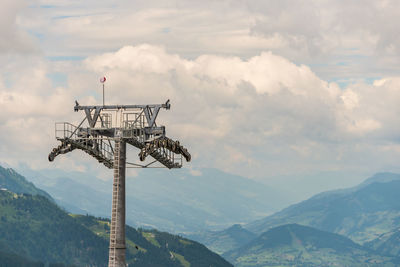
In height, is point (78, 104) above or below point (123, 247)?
above

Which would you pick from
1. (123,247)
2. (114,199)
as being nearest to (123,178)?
(114,199)

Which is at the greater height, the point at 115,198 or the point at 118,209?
the point at 115,198

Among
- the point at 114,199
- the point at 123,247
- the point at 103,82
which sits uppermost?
the point at 103,82

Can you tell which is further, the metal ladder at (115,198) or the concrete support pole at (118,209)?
the concrete support pole at (118,209)

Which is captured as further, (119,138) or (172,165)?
(172,165)

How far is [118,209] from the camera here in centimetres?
6325

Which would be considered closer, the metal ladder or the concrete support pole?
the metal ladder

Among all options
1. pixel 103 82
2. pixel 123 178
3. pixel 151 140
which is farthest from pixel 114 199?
pixel 103 82

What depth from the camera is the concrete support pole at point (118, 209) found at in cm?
6297

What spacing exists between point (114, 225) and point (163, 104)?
11768mm

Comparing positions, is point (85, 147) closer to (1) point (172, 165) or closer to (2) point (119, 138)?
(2) point (119, 138)

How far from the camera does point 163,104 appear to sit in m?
63.1

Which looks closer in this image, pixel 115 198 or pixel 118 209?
pixel 115 198

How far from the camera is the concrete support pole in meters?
63.0
